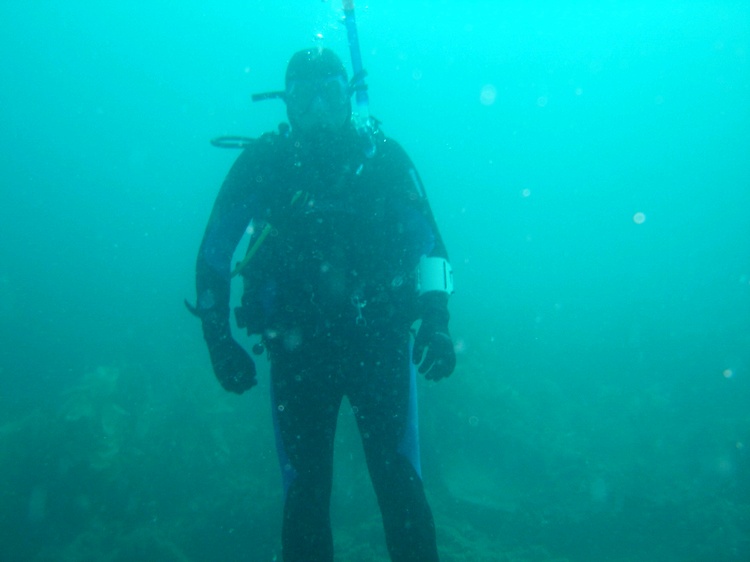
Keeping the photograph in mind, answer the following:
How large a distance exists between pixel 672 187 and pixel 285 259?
112 m

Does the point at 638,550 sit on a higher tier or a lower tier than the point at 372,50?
lower

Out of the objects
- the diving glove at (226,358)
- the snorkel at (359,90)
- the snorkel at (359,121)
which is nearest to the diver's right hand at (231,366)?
the diving glove at (226,358)

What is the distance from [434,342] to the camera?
2590 millimetres

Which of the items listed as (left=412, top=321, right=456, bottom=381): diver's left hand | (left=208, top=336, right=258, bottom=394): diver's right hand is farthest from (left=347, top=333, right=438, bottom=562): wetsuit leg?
(left=208, top=336, right=258, bottom=394): diver's right hand

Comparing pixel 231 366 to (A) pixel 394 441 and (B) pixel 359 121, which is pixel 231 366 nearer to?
(A) pixel 394 441

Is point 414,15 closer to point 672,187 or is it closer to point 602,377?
point 672,187

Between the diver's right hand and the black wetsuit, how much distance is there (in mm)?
153

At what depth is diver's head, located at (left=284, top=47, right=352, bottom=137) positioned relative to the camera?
3000mm

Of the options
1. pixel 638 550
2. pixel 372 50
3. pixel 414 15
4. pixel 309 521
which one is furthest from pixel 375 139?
pixel 372 50

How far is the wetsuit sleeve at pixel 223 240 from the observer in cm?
266

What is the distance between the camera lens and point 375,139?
311 centimetres

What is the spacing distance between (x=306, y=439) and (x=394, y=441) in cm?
47

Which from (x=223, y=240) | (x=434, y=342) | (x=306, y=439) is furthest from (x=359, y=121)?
(x=306, y=439)

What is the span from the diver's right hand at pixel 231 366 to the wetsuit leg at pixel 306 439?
18cm
